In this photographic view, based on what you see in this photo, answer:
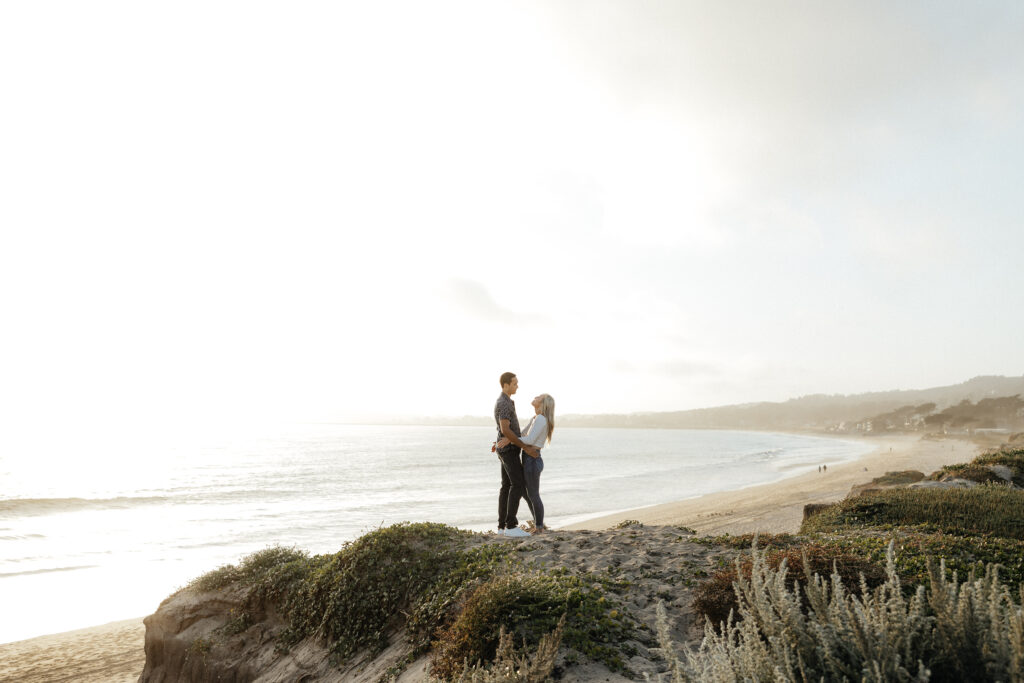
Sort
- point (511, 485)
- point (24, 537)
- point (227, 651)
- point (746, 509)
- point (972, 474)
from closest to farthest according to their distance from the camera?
point (227, 651)
point (511, 485)
point (972, 474)
point (24, 537)
point (746, 509)

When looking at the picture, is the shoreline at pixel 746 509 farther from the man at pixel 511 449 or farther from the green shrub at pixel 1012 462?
the man at pixel 511 449

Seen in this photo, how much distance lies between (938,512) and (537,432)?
25.7ft

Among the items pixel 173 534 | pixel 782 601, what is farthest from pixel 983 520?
pixel 173 534

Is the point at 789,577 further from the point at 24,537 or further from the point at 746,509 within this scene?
the point at 24,537

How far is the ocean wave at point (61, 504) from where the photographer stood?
1244 inches

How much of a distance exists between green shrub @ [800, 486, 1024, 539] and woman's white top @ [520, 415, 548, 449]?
5.51 metres

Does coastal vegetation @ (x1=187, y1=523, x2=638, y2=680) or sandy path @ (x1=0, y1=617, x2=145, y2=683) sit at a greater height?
coastal vegetation @ (x1=187, y1=523, x2=638, y2=680)

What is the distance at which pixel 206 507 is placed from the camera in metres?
34.2

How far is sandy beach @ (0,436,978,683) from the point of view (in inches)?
448

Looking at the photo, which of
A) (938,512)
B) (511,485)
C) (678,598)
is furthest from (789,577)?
(938,512)

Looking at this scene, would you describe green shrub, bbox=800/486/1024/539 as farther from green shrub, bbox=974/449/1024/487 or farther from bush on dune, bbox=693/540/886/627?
green shrub, bbox=974/449/1024/487

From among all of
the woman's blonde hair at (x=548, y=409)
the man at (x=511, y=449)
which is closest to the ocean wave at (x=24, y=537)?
the man at (x=511, y=449)

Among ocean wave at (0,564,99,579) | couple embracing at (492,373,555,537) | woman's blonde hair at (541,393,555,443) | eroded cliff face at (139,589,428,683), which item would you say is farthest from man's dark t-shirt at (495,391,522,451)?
ocean wave at (0,564,99,579)

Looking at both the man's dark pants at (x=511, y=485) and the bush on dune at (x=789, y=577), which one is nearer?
the bush on dune at (x=789, y=577)
